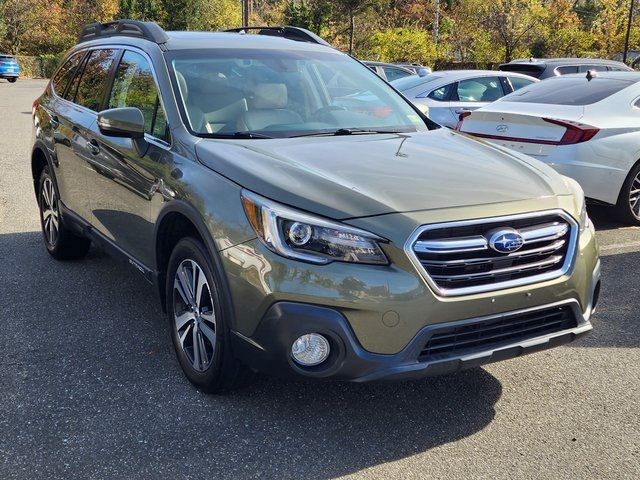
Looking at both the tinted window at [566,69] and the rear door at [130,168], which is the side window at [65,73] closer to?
the rear door at [130,168]

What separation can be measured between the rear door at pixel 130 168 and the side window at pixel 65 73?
1107 mm

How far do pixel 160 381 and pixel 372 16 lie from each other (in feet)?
144

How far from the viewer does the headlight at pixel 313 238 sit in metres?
2.79

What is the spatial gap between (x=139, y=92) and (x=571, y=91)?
4781mm

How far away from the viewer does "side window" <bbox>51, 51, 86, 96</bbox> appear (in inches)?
215

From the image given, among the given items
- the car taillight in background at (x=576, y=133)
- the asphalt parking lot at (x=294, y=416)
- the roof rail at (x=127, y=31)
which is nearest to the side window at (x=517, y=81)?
the car taillight in background at (x=576, y=133)

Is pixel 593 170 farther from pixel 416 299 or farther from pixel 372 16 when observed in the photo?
pixel 372 16

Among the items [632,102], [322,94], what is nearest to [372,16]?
[632,102]

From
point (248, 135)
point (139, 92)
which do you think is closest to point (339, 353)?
point (248, 135)

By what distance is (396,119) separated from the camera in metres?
4.29

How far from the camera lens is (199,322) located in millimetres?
3402

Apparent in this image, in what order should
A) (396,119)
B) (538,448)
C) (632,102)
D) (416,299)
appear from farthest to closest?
(632,102), (396,119), (538,448), (416,299)

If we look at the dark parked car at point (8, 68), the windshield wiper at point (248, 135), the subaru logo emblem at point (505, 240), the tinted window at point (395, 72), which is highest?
the windshield wiper at point (248, 135)

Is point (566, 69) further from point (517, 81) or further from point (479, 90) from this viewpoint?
point (479, 90)
